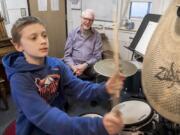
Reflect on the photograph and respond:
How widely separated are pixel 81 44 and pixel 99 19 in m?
0.80

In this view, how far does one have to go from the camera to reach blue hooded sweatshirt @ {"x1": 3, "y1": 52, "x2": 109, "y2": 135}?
2.29ft

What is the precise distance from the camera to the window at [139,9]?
2748 millimetres

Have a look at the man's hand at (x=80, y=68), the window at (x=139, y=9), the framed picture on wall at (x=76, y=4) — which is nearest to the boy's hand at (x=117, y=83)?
the man's hand at (x=80, y=68)

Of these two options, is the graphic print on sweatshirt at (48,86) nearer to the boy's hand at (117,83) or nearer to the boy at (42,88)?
the boy at (42,88)

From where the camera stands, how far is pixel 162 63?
589 millimetres

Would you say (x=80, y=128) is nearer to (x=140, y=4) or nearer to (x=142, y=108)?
(x=142, y=108)

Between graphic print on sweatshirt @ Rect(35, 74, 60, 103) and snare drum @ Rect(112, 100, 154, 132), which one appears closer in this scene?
graphic print on sweatshirt @ Rect(35, 74, 60, 103)

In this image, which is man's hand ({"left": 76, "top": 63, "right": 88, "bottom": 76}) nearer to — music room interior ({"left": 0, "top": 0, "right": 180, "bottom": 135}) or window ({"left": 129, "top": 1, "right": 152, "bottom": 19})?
music room interior ({"left": 0, "top": 0, "right": 180, "bottom": 135})

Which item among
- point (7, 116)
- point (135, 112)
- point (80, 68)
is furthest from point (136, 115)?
point (7, 116)

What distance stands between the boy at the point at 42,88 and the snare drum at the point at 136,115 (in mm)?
290

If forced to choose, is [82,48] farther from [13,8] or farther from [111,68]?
[13,8]

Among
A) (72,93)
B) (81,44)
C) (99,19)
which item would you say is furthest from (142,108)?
(99,19)

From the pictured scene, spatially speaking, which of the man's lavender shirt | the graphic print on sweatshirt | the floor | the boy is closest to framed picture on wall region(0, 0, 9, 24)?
the man's lavender shirt

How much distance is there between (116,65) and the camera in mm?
570
